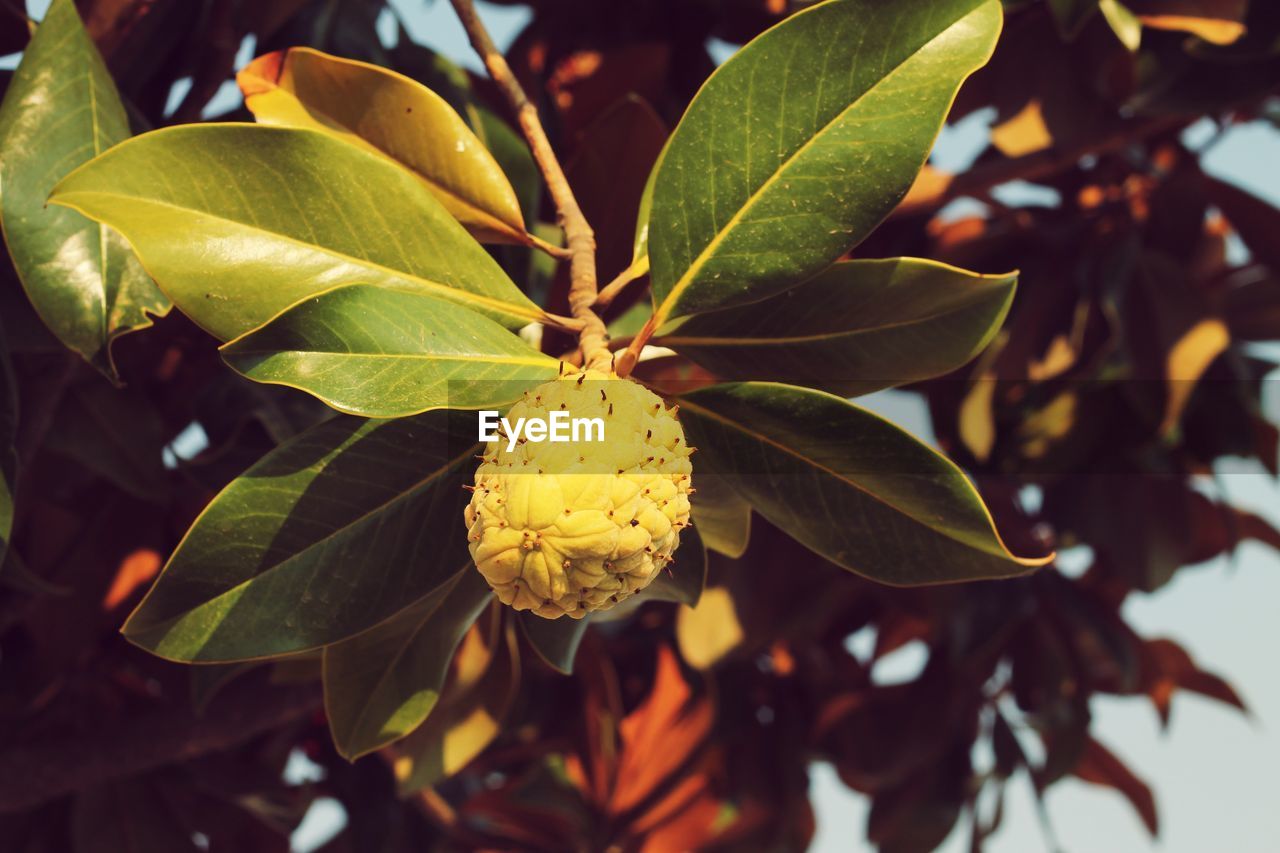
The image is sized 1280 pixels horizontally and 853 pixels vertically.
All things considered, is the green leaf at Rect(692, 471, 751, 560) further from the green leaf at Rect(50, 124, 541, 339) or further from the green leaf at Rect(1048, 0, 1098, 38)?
the green leaf at Rect(1048, 0, 1098, 38)

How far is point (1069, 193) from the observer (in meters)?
2.48

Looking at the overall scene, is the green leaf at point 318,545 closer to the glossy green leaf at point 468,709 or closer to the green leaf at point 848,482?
the green leaf at point 848,482

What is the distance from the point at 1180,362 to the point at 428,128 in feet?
5.09

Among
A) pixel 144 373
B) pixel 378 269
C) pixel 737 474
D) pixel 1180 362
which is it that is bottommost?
pixel 1180 362

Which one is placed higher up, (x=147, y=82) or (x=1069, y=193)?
(x=147, y=82)

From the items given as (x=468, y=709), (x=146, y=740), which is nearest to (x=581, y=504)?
(x=468, y=709)

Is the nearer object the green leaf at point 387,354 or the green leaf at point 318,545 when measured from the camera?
the green leaf at point 387,354

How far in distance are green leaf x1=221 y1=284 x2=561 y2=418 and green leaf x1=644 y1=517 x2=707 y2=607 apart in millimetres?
262

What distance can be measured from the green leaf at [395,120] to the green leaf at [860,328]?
0.20 metres

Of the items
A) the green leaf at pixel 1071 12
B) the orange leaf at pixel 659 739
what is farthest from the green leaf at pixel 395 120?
the orange leaf at pixel 659 739

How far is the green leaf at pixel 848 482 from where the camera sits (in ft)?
2.93

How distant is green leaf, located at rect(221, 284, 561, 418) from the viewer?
80cm

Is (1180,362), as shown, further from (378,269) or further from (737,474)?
(378,269)

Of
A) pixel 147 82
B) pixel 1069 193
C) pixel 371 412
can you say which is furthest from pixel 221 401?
pixel 1069 193
